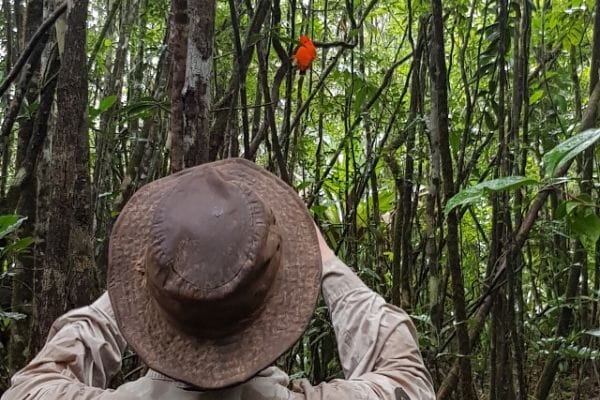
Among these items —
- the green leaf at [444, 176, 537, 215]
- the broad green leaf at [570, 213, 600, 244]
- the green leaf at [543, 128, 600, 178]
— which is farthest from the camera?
the broad green leaf at [570, 213, 600, 244]

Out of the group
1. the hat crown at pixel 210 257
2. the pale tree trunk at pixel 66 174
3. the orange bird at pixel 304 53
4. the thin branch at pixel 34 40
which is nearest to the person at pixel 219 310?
the hat crown at pixel 210 257

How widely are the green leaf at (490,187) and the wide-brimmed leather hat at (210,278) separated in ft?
2.34

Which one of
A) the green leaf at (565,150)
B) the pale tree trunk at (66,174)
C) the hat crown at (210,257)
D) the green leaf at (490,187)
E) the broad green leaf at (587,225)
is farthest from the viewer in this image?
the pale tree trunk at (66,174)

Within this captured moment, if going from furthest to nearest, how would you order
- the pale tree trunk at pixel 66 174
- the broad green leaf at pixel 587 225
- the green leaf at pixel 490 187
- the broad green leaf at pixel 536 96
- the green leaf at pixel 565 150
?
the broad green leaf at pixel 536 96 < the pale tree trunk at pixel 66 174 < the broad green leaf at pixel 587 225 < the green leaf at pixel 490 187 < the green leaf at pixel 565 150

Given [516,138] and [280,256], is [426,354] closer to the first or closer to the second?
[516,138]

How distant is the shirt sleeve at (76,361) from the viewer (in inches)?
46.5

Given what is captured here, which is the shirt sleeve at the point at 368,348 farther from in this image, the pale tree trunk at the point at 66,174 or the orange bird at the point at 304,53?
the orange bird at the point at 304,53

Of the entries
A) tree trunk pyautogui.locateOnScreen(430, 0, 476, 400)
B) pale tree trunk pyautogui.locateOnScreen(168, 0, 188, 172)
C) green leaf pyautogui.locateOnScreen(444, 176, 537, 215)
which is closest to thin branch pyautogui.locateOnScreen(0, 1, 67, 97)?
pale tree trunk pyautogui.locateOnScreen(168, 0, 188, 172)

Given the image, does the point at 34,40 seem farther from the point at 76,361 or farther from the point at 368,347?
the point at 368,347

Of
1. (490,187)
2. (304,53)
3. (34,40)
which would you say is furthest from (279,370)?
(34,40)

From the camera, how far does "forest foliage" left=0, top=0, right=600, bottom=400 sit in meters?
2.42

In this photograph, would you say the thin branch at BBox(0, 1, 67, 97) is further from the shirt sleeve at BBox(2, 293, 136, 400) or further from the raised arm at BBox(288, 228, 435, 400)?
the raised arm at BBox(288, 228, 435, 400)

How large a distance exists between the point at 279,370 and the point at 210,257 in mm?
352

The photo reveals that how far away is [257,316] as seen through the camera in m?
1.17
